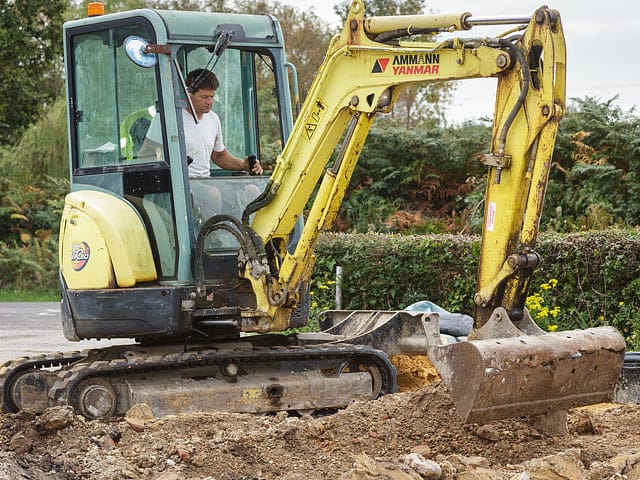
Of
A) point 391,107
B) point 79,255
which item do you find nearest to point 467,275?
point 391,107

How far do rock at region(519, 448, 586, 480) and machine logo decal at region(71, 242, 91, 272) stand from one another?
3941 millimetres

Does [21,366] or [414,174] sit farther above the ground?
[414,174]

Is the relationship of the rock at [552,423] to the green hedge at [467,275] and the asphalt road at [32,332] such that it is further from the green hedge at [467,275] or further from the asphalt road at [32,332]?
the asphalt road at [32,332]

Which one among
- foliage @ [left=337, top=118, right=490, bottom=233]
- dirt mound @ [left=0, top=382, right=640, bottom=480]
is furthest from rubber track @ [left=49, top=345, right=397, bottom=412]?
foliage @ [left=337, top=118, right=490, bottom=233]

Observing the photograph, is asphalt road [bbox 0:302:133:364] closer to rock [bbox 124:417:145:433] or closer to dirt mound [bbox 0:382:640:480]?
rock [bbox 124:417:145:433]

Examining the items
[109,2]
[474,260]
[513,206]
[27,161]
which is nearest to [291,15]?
[109,2]

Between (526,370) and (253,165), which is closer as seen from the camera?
(526,370)

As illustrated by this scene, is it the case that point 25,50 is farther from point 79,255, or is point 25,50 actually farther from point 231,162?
point 79,255

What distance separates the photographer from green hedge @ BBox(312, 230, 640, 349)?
11.2m

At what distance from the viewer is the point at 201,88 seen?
27.5 feet

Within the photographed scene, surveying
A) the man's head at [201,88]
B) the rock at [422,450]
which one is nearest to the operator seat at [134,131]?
the man's head at [201,88]

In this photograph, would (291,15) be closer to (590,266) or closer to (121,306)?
(590,266)

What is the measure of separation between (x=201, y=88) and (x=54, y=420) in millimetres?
2974

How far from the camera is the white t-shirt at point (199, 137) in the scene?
8281 millimetres
